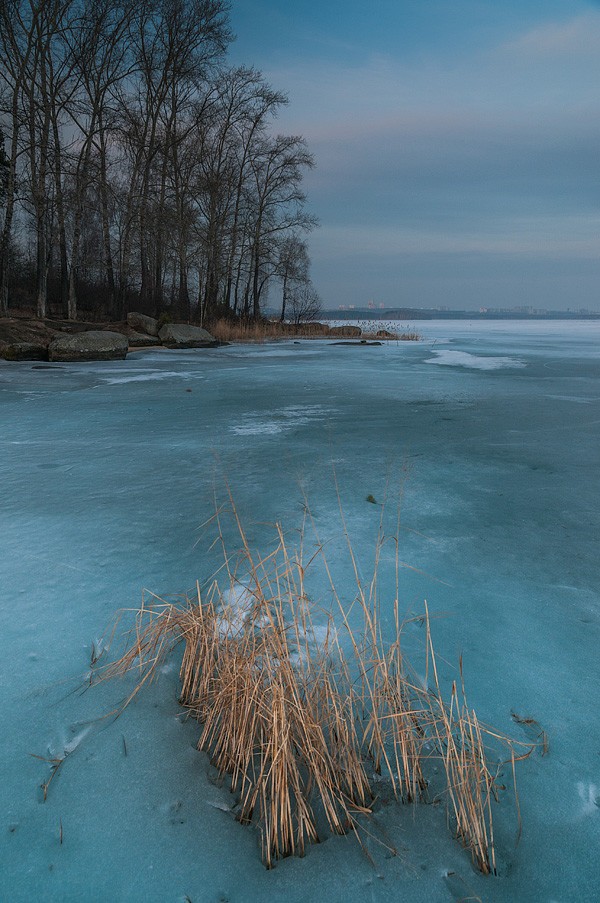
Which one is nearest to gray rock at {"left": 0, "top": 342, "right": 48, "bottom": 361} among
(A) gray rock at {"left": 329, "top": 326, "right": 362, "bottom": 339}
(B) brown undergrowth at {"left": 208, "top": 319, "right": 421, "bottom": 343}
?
(B) brown undergrowth at {"left": 208, "top": 319, "right": 421, "bottom": 343}

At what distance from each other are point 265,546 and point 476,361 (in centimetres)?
1287

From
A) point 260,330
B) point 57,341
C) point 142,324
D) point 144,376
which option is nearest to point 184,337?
point 142,324

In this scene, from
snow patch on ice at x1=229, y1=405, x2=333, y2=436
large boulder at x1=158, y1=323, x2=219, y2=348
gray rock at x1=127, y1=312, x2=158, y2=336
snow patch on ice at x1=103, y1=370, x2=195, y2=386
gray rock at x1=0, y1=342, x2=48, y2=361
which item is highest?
gray rock at x1=127, y1=312, x2=158, y2=336

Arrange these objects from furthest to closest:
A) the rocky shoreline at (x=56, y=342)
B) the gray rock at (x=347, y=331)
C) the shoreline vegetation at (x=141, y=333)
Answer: the gray rock at (x=347, y=331)
the shoreline vegetation at (x=141, y=333)
the rocky shoreline at (x=56, y=342)

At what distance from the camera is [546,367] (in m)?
13.4

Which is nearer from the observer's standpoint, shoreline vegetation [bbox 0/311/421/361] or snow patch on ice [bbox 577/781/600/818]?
snow patch on ice [bbox 577/781/600/818]

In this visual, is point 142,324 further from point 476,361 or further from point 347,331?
point 347,331

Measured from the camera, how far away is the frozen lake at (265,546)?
1.42 metres

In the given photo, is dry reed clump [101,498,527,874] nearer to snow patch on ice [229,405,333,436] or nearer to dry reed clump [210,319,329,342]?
snow patch on ice [229,405,333,436]

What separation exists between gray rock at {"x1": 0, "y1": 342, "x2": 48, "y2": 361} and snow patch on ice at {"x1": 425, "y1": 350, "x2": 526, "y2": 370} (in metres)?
9.01

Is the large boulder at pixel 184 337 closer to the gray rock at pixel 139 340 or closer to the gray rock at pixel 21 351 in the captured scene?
the gray rock at pixel 139 340

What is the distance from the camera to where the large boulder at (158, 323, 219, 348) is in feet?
59.6

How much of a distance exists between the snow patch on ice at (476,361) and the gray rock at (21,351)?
901 centimetres

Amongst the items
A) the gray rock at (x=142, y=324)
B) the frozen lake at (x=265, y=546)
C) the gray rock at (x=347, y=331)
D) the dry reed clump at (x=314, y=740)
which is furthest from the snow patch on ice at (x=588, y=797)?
the gray rock at (x=347, y=331)
